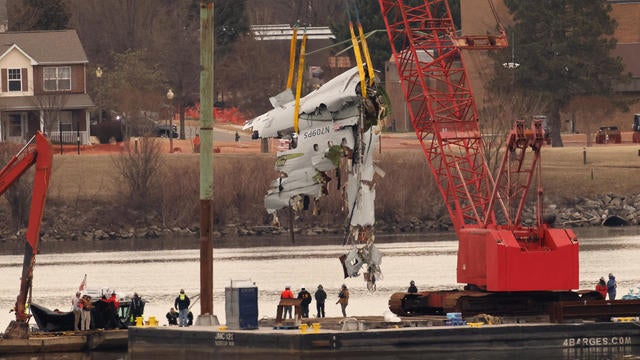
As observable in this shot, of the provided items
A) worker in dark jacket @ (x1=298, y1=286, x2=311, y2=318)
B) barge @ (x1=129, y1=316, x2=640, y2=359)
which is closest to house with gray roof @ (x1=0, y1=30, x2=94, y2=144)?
worker in dark jacket @ (x1=298, y1=286, x2=311, y2=318)

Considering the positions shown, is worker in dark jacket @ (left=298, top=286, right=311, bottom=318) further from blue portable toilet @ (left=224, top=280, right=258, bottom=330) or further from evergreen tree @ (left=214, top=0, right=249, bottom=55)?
evergreen tree @ (left=214, top=0, right=249, bottom=55)

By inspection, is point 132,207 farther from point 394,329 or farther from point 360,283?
point 394,329

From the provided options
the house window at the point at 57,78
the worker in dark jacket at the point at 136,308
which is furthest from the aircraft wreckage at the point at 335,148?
the house window at the point at 57,78

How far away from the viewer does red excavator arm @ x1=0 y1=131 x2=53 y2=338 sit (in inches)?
2547

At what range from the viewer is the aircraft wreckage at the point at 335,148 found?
57625 mm

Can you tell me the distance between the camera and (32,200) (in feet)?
217

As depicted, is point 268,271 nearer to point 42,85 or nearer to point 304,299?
point 304,299

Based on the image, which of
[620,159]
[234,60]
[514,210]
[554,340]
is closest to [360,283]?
[554,340]

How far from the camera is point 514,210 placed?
133125 millimetres

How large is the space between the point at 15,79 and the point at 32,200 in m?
85.8

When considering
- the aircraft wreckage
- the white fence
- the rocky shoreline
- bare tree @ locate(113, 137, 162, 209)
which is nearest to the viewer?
the aircraft wreckage

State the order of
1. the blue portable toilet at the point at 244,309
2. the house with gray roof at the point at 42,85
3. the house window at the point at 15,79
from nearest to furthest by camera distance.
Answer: the blue portable toilet at the point at 244,309 < the house with gray roof at the point at 42,85 < the house window at the point at 15,79

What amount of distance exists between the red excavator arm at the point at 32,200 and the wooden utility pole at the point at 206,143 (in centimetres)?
738

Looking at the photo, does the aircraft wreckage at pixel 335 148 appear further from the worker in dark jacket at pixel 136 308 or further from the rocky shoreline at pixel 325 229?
the rocky shoreline at pixel 325 229
